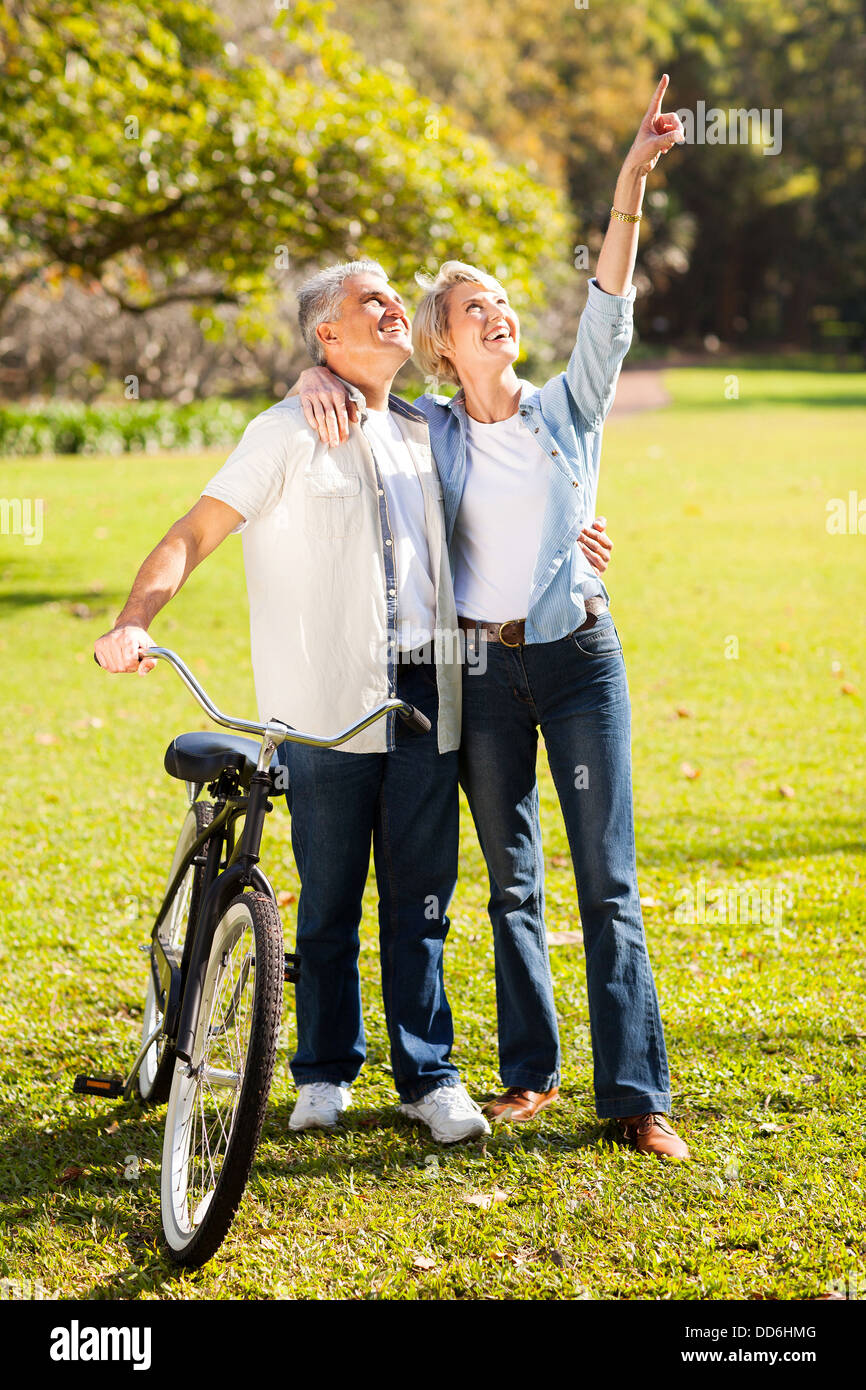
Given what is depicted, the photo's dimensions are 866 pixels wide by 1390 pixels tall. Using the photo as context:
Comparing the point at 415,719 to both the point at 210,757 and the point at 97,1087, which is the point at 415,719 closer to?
the point at 210,757

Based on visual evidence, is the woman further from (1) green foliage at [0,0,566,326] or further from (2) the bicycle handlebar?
(1) green foliage at [0,0,566,326]

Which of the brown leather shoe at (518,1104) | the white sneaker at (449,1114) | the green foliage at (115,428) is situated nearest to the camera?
the white sneaker at (449,1114)

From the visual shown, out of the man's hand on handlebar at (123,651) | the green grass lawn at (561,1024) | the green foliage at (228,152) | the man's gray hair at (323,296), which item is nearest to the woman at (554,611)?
the man's gray hair at (323,296)

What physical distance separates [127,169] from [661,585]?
595cm

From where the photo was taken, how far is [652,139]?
307cm

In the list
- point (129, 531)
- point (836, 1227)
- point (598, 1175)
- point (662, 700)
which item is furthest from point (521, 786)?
point (129, 531)

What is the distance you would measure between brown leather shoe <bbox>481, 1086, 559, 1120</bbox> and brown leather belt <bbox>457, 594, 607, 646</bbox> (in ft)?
3.99

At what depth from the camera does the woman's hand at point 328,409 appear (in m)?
3.06

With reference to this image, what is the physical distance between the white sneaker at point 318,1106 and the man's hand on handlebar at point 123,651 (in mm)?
1360

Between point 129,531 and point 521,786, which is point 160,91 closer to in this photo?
point 129,531

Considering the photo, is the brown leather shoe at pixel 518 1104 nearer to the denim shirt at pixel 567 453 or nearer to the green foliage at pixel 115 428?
the denim shirt at pixel 567 453

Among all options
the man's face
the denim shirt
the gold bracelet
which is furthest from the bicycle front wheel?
the gold bracelet

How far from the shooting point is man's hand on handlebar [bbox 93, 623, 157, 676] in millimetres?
2703

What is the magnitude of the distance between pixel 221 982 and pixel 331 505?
113 cm
